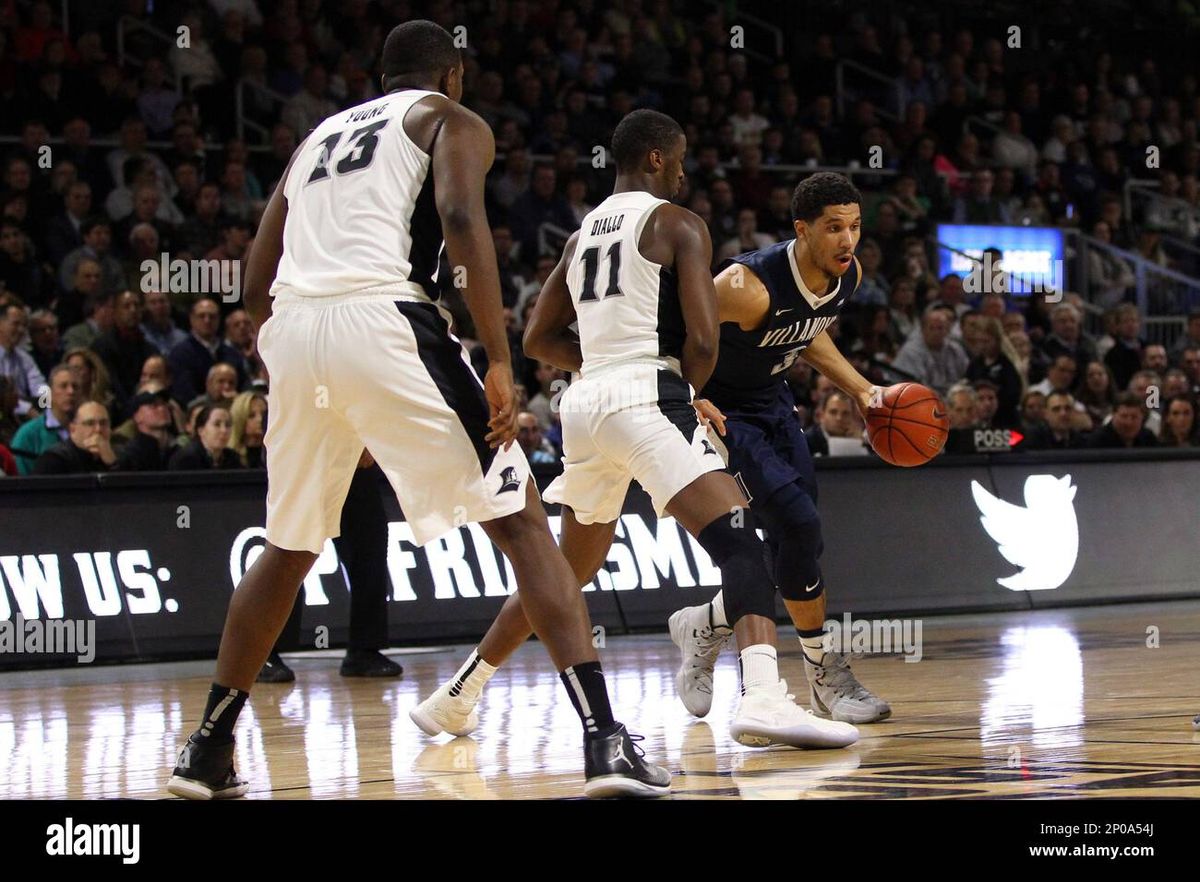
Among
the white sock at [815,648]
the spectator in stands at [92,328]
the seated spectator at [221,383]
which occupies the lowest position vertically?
the white sock at [815,648]

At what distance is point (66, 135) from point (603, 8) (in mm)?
6447

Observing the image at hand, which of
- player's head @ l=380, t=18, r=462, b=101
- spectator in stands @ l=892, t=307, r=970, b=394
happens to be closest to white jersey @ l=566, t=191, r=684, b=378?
player's head @ l=380, t=18, r=462, b=101

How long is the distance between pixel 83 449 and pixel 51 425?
2.53 ft

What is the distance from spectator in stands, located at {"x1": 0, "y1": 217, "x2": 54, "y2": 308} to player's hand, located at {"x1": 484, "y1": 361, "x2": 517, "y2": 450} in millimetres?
8532

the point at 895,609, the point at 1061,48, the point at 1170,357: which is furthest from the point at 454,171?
the point at 1061,48

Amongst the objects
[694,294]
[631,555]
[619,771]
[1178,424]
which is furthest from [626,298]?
[1178,424]

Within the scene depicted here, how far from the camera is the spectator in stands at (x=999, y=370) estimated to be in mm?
12750

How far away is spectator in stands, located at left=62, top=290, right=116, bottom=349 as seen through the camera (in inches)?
454

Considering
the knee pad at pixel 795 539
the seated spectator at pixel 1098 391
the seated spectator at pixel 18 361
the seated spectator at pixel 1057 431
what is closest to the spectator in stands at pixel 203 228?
the seated spectator at pixel 18 361

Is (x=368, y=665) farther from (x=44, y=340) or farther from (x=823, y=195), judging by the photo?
(x=44, y=340)

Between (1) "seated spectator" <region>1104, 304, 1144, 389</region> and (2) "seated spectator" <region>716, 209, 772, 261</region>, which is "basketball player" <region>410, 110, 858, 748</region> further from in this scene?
(1) "seated spectator" <region>1104, 304, 1144, 389</region>

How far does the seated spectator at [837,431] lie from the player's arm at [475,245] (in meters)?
7.25

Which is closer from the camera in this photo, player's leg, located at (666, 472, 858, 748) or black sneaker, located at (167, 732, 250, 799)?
black sneaker, located at (167, 732, 250, 799)

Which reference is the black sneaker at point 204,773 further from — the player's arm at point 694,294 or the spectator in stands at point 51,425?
the spectator in stands at point 51,425
